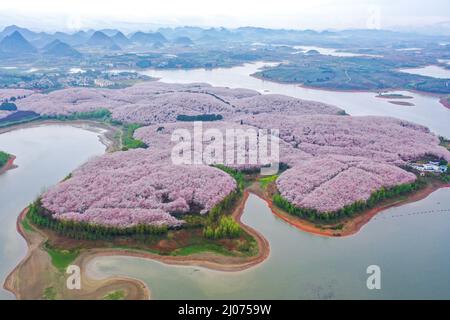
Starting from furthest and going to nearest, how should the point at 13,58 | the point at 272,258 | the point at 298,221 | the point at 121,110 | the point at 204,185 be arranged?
the point at 13,58, the point at 121,110, the point at 204,185, the point at 298,221, the point at 272,258

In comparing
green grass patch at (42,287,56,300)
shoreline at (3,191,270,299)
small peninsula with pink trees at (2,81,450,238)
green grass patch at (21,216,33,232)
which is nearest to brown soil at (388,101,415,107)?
small peninsula with pink trees at (2,81,450,238)

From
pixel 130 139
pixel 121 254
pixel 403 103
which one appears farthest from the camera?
pixel 403 103

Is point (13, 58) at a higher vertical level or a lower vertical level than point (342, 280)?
higher

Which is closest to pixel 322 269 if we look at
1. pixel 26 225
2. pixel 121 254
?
pixel 121 254

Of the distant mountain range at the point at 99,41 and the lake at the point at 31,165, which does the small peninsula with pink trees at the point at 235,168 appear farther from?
the distant mountain range at the point at 99,41

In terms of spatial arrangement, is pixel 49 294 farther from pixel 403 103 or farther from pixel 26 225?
pixel 403 103

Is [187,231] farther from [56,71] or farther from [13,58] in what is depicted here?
[13,58]

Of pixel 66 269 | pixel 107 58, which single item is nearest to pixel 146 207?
pixel 66 269
